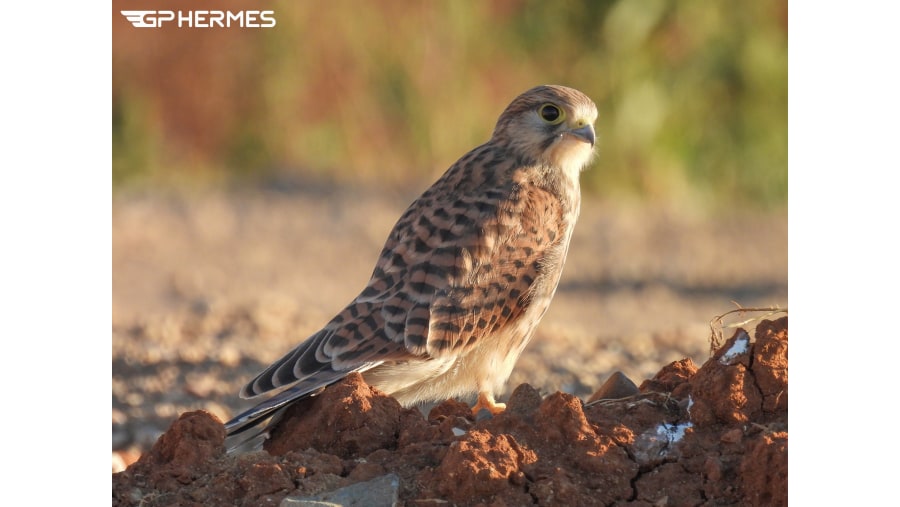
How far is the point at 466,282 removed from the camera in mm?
5043

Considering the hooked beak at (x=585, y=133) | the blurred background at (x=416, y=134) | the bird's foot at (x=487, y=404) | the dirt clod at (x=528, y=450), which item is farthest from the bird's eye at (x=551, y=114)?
the blurred background at (x=416, y=134)

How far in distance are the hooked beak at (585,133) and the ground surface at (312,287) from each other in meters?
1.60

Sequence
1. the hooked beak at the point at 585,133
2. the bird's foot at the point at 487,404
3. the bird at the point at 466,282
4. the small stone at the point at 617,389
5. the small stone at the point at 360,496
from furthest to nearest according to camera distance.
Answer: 1. the hooked beak at the point at 585,133
2. the bird's foot at the point at 487,404
3. the bird at the point at 466,282
4. the small stone at the point at 617,389
5. the small stone at the point at 360,496

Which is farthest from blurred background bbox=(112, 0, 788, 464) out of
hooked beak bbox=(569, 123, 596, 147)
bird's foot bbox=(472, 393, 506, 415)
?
bird's foot bbox=(472, 393, 506, 415)

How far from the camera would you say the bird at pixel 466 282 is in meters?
4.82

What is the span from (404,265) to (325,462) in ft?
4.18

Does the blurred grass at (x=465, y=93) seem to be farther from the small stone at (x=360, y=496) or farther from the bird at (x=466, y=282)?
the small stone at (x=360, y=496)

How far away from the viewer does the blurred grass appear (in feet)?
40.8

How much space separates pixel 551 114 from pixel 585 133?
255mm

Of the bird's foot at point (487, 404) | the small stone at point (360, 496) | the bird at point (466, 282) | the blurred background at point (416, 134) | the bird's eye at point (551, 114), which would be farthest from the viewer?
the blurred background at point (416, 134)

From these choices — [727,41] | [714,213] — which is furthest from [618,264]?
[727,41]

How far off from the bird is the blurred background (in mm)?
4893

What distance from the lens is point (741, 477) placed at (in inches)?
157

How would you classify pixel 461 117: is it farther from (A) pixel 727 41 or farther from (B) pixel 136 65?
(B) pixel 136 65
